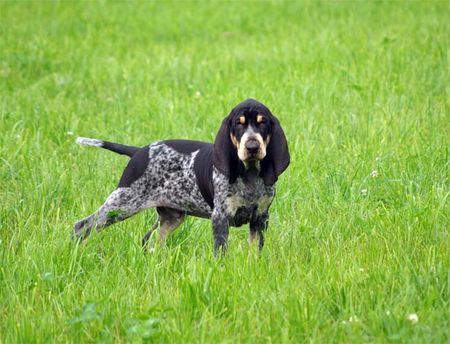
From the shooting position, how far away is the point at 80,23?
14.8m

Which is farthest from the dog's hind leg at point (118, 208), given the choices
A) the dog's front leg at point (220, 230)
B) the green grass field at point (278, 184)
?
the dog's front leg at point (220, 230)

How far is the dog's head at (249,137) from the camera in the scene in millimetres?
5121

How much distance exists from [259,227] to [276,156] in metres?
0.53

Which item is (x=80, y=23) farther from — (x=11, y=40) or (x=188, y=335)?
(x=188, y=335)

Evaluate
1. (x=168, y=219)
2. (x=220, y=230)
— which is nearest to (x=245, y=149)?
(x=220, y=230)

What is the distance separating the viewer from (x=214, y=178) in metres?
5.44

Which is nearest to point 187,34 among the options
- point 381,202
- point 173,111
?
point 173,111

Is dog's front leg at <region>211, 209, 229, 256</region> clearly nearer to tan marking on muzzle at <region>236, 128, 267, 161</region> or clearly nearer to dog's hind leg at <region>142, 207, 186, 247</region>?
tan marking on muzzle at <region>236, 128, 267, 161</region>

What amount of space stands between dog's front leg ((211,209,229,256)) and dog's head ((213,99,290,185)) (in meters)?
0.26

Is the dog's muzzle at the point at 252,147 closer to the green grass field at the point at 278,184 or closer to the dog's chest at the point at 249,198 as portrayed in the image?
the dog's chest at the point at 249,198

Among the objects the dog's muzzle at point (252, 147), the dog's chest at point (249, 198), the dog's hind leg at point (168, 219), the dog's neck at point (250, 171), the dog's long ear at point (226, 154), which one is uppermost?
the dog's muzzle at point (252, 147)

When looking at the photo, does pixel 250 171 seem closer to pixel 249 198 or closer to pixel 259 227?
pixel 249 198

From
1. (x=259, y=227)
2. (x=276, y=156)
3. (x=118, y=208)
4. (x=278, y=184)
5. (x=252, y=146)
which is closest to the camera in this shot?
(x=252, y=146)

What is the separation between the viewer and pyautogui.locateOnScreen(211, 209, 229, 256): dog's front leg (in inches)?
210
